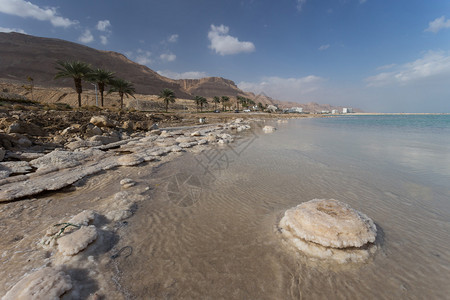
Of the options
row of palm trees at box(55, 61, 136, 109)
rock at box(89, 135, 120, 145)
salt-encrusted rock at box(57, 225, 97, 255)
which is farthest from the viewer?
row of palm trees at box(55, 61, 136, 109)

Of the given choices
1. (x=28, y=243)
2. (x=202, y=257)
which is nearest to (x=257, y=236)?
(x=202, y=257)

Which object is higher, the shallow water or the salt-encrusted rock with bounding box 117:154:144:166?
the salt-encrusted rock with bounding box 117:154:144:166

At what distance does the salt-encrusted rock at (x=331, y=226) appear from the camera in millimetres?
2639

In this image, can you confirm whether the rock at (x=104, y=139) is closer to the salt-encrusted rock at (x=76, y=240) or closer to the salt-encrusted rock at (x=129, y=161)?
the salt-encrusted rock at (x=129, y=161)

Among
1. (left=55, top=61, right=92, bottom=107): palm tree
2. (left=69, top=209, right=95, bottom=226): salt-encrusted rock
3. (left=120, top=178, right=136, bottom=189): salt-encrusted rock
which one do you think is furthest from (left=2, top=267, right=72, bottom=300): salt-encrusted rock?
(left=55, top=61, right=92, bottom=107): palm tree

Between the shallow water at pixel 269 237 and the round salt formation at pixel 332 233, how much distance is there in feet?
0.49

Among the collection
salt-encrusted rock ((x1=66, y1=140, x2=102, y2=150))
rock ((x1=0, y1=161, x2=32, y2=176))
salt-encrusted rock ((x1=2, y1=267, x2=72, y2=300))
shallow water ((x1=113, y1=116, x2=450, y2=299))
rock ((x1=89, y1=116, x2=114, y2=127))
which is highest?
rock ((x1=89, y1=116, x2=114, y2=127))

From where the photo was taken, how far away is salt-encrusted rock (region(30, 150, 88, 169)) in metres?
5.82

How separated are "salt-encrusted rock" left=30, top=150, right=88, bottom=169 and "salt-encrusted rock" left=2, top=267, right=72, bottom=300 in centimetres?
524

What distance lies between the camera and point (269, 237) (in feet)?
9.96

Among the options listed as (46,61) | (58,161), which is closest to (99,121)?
(58,161)

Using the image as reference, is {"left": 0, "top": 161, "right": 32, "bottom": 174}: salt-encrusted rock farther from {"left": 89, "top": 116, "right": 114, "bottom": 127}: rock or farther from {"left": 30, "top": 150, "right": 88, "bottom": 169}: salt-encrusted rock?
{"left": 89, "top": 116, "right": 114, "bottom": 127}: rock

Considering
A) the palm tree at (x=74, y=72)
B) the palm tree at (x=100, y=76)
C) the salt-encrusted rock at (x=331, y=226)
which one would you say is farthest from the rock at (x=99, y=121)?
the palm tree at (x=100, y=76)

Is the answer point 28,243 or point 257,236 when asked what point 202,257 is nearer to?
point 257,236
